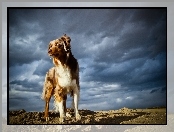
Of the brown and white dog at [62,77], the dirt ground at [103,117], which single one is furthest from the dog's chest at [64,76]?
the dirt ground at [103,117]

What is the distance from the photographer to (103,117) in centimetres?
429

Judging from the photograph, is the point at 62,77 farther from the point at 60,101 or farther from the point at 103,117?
the point at 103,117

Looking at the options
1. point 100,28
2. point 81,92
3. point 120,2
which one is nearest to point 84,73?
point 81,92

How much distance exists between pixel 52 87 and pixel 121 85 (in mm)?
782

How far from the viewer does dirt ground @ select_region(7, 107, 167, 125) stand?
427 cm

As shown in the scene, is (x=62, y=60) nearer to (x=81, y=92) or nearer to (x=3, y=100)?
(x=81, y=92)

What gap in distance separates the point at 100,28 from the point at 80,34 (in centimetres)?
24

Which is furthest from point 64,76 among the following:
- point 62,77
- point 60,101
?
point 60,101

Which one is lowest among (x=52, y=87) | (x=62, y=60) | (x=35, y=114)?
(x=35, y=114)

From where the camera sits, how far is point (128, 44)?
431cm

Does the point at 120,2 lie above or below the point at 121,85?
above

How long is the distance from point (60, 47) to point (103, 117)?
92cm

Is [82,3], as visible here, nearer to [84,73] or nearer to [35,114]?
[84,73]

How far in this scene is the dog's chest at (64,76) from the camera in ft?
14.1
